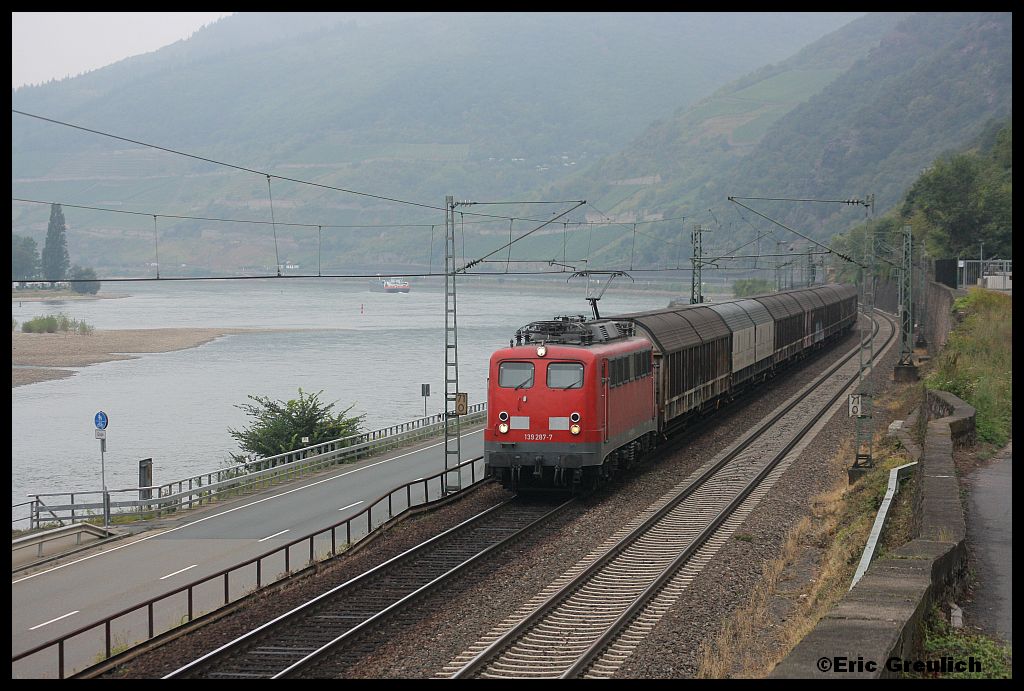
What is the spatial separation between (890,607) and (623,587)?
24.9 ft

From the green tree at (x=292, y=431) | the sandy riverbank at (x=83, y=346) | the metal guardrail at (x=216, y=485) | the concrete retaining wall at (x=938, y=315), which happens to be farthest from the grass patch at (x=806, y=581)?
the sandy riverbank at (x=83, y=346)

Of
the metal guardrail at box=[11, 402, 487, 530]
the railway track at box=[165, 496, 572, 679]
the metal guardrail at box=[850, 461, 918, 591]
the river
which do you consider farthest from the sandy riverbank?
the metal guardrail at box=[850, 461, 918, 591]

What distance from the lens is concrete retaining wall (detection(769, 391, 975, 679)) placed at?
930cm

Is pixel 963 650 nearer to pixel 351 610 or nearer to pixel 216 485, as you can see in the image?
pixel 351 610

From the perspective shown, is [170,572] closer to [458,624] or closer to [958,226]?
[458,624]

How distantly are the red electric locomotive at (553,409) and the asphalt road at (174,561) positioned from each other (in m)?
5.00

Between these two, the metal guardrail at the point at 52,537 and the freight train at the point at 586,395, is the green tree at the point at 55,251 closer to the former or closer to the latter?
the metal guardrail at the point at 52,537

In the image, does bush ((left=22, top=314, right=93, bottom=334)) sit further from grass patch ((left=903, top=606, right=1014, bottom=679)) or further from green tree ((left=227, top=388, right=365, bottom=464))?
grass patch ((left=903, top=606, right=1014, bottom=679))

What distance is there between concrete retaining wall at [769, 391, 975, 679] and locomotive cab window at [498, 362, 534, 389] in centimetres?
954

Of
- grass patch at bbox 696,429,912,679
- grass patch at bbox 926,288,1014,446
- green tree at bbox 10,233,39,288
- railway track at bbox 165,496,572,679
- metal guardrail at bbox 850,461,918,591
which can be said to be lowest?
railway track at bbox 165,496,572,679

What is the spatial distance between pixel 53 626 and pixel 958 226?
71.9 m

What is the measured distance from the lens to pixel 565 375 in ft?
77.9
